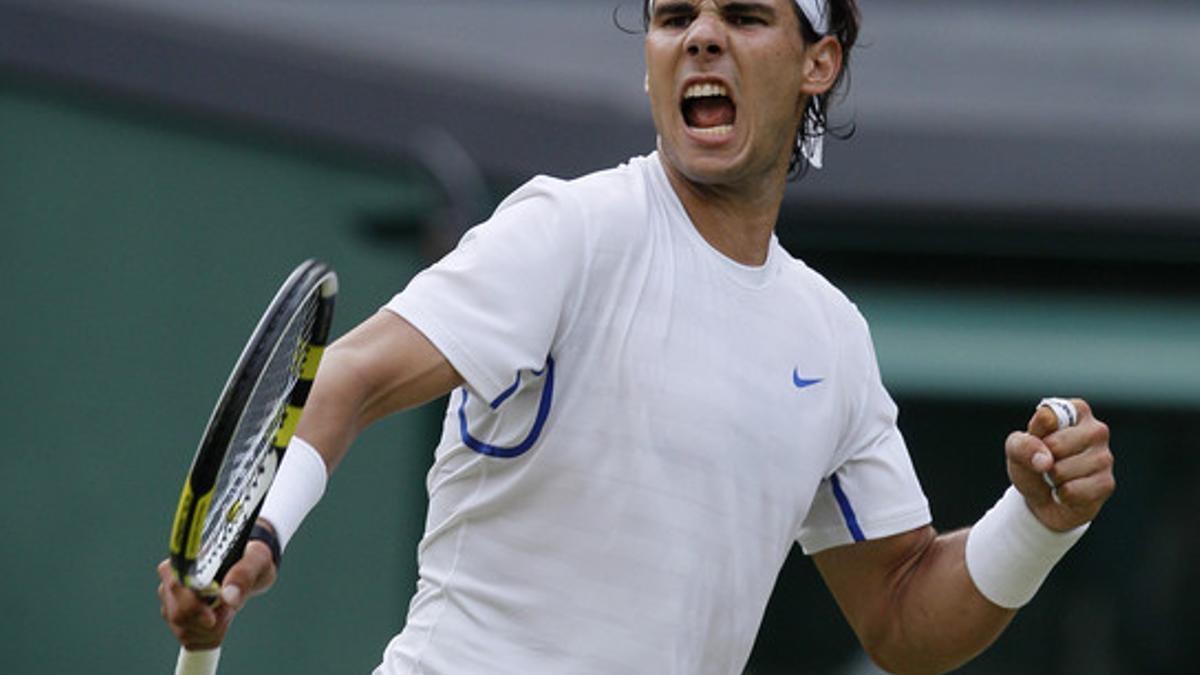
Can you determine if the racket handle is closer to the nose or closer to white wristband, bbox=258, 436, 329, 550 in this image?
white wristband, bbox=258, 436, 329, 550


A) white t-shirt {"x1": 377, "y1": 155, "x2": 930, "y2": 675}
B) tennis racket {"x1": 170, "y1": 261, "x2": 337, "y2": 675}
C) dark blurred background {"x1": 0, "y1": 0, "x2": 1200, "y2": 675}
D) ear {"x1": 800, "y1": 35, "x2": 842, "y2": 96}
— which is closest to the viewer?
tennis racket {"x1": 170, "y1": 261, "x2": 337, "y2": 675}

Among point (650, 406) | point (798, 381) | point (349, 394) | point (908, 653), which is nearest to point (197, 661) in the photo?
point (349, 394)

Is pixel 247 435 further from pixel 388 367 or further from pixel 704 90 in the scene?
pixel 704 90

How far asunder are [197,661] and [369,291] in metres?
5.70

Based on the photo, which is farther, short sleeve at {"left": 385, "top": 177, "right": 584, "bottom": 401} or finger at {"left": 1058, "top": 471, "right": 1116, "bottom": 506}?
finger at {"left": 1058, "top": 471, "right": 1116, "bottom": 506}

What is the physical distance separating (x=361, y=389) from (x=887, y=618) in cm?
132

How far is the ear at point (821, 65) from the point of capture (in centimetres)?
446

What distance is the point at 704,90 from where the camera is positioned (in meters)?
4.26

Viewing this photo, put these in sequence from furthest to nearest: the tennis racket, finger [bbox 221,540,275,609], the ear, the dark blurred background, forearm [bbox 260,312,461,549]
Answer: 1. the dark blurred background
2. the ear
3. forearm [bbox 260,312,461,549]
4. finger [bbox 221,540,275,609]
5. the tennis racket

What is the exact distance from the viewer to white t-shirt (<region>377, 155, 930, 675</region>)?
155 inches

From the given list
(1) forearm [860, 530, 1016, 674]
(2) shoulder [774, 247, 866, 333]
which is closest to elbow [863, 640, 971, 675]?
(1) forearm [860, 530, 1016, 674]

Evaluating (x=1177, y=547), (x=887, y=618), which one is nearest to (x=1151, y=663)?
(x=1177, y=547)

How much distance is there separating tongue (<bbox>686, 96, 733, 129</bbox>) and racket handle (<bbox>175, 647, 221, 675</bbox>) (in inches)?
49.9

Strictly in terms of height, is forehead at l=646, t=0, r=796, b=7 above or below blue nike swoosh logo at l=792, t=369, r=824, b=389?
above
